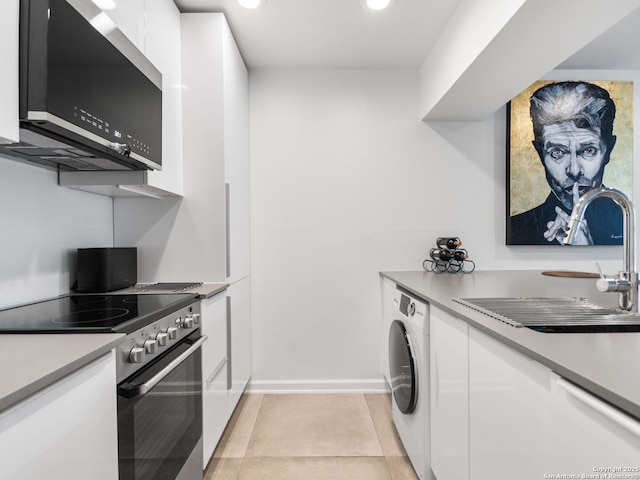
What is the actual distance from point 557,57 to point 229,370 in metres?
2.37

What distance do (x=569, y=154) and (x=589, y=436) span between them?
270cm

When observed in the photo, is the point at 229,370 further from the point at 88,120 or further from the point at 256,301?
the point at 88,120

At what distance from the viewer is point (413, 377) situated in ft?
5.66

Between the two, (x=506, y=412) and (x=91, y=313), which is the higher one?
(x=91, y=313)

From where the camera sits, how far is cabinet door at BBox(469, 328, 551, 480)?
33.5 inches

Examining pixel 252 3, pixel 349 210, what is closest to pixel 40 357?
pixel 252 3

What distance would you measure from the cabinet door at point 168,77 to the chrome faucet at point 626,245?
167 centimetres

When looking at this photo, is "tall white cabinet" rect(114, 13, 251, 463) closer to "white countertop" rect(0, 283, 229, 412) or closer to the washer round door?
the washer round door

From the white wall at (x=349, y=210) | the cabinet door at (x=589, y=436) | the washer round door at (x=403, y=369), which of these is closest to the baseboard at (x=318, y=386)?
the white wall at (x=349, y=210)

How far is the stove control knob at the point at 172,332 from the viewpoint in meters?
1.35

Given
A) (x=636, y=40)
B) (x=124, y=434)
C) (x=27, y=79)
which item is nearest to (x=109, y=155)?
(x=27, y=79)

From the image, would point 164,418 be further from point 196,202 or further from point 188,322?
point 196,202

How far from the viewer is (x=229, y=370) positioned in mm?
2180

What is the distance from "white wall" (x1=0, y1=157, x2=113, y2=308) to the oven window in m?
0.65
